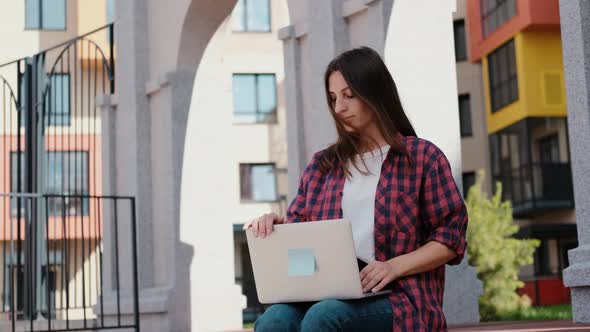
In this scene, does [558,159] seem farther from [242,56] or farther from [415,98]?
[415,98]

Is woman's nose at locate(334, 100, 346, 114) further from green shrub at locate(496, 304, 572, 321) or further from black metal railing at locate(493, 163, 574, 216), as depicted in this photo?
black metal railing at locate(493, 163, 574, 216)

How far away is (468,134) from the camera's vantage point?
32.6 metres

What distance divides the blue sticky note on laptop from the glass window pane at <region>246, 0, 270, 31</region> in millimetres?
25328

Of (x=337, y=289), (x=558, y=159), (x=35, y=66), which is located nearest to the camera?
(x=337, y=289)

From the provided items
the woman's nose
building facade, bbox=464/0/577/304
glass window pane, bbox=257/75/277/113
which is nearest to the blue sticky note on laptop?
the woman's nose

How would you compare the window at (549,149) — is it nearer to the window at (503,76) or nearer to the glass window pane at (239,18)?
the window at (503,76)

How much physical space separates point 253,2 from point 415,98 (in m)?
21.8

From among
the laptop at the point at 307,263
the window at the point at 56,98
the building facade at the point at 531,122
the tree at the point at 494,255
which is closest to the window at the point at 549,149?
the building facade at the point at 531,122

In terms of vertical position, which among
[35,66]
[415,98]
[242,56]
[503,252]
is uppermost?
[242,56]

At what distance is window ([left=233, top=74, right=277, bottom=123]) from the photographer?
2830cm

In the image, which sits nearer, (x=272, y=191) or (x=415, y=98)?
(x=415, y=98)

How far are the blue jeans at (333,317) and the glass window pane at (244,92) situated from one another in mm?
25362

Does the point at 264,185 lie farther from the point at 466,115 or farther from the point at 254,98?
the point at 466,115

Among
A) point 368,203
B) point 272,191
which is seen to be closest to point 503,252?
point 272,191
